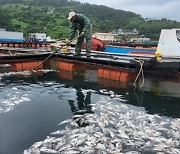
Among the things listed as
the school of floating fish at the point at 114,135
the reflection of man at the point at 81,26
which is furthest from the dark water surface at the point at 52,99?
the reflection of man at the point at 81,26

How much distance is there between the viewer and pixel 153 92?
11.4 m

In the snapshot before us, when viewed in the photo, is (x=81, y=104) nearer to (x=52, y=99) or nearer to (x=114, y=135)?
(x=52, y=99)

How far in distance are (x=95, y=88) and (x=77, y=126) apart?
4781 mm

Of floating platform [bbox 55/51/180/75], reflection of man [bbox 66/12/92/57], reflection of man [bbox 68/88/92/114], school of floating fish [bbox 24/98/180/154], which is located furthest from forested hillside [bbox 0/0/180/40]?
school of floating fish [bbox 24/98/180/154]

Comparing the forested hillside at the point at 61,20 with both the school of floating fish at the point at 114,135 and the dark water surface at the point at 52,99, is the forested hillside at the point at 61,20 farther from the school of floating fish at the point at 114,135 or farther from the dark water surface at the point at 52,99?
the school of floating fish at the point at 114,135

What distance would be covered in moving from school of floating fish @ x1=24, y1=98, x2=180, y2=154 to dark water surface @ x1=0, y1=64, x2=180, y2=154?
535mm

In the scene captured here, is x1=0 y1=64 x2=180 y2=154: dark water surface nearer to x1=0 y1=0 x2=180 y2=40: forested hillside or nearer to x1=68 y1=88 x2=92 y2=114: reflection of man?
x1=68 y1=88 x2=92 y2=114: reflection of man

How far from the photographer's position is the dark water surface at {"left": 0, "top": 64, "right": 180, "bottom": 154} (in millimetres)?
7031

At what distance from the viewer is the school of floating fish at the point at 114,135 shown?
5832 millimetres

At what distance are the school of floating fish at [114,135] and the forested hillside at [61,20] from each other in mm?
80544

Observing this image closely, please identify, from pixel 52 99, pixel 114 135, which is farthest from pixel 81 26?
pixel 114 135

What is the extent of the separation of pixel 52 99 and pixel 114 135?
4.14 meters

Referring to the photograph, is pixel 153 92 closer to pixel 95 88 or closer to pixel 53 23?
pixel 95 88

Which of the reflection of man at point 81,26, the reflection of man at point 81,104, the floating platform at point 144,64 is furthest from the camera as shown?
the reflection of man at point 81,26
